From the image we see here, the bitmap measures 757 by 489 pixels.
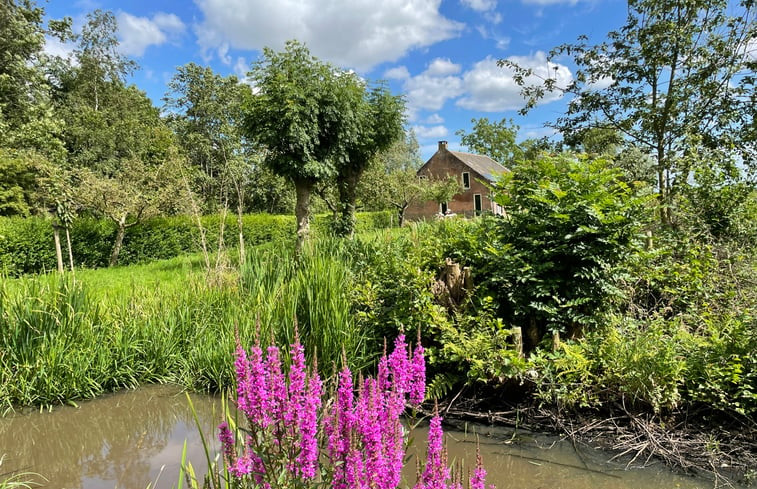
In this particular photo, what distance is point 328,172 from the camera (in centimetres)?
1035

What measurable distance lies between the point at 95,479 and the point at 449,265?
3415 mm

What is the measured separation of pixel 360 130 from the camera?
438 inches

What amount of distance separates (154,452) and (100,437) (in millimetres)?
621

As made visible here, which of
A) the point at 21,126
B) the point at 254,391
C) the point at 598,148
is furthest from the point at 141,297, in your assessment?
the point at 21,126

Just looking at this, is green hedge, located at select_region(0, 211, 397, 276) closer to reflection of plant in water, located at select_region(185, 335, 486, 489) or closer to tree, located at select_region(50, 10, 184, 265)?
tree, located at select_region(50, 10, 184, 265)

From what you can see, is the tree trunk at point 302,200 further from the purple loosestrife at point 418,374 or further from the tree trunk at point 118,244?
the purple loosestrife at point 418,374

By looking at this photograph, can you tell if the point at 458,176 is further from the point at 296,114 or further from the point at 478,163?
the point at 296,114

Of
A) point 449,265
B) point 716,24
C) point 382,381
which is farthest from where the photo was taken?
point 716,24

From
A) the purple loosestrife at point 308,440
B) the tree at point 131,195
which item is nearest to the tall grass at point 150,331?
the purple loosestrife at point 308,440

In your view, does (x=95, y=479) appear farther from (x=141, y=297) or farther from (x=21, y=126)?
(x=21, y=126)

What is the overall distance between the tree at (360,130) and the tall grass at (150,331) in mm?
6049

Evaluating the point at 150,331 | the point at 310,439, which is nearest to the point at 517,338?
the point at 310,439

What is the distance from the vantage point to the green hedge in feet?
36.7

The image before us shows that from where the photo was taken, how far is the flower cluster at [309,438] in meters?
1.37
